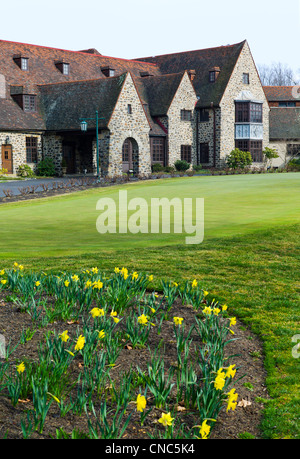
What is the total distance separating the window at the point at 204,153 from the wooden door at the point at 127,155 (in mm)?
10127

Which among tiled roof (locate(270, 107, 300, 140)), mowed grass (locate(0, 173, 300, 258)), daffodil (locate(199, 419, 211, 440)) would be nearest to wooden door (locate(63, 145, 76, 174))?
tiled roof (locate(270, 107, 300, 140))

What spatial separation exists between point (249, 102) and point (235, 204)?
37.0 metres

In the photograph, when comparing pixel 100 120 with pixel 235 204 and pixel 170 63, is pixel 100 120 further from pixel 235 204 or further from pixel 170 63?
pixel 235 204

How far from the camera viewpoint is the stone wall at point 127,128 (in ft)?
130

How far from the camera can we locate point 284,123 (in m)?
59.1

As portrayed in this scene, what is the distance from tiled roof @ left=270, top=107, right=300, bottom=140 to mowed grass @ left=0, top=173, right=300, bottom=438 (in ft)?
144

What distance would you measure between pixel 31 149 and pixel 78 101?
513 cm

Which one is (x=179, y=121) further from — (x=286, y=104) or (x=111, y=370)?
(x=111, y=370)

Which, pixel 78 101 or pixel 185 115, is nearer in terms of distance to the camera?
pixel 78 101

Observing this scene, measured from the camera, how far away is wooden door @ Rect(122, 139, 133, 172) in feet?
141

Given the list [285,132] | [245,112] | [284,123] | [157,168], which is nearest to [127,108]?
A: [157,168]

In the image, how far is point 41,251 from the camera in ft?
34.2

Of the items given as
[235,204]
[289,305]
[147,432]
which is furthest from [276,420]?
[235,204]

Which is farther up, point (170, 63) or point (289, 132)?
point (170, 63)
